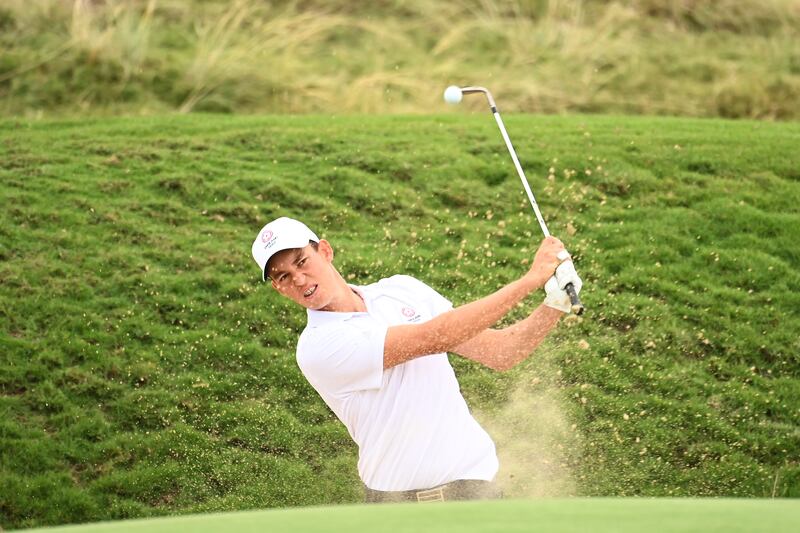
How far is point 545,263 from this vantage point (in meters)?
4.71

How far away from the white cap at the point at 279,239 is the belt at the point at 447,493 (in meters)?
1.03

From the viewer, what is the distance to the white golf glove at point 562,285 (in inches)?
190

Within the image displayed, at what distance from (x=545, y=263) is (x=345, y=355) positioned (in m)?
0.87

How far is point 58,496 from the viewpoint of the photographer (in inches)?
272

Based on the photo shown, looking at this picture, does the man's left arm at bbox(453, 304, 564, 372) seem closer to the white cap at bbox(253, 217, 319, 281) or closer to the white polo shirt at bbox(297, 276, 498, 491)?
the white polo shirt at bbox(297, 276, 498, 491)

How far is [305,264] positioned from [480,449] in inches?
40.4

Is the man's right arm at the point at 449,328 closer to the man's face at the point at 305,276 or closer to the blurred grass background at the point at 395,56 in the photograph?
the man's face at the point at 305,276

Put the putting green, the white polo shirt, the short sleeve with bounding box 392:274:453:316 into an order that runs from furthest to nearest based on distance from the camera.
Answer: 1. the short sleeve with bounding box 392:274:453:316
2. the white polo shirt
3. the putting green

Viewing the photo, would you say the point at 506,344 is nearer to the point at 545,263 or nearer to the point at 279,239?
the point at 545,263

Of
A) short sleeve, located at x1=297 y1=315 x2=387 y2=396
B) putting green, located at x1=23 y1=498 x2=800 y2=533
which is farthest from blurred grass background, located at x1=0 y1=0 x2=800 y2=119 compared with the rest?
putting green, located at x1=23 y1=498 x2=800 y2=533

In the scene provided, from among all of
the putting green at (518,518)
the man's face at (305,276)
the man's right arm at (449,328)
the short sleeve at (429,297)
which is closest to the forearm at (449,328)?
the man's right arm at (449,328)

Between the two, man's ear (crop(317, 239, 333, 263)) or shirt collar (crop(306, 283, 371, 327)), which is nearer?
shirt collar (crop(306, 283, 371, 327))

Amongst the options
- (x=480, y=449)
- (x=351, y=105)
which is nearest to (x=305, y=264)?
(x=480, y=449)

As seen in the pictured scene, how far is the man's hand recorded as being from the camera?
15.2 feet
